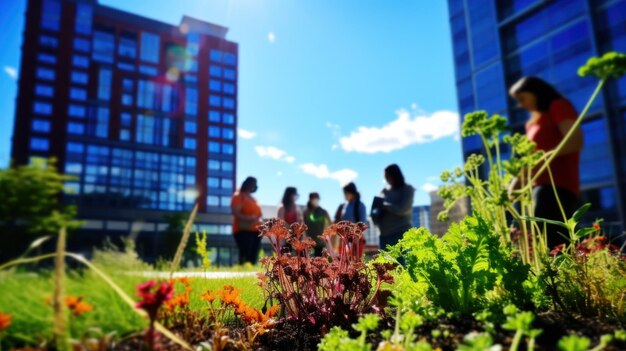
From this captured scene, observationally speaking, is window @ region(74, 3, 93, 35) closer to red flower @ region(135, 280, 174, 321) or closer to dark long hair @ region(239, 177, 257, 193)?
dark long hair @ region(239, 177, 257, 193)

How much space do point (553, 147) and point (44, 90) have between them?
66663 mm

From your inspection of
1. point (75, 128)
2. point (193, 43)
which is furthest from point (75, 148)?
point (193, 43)

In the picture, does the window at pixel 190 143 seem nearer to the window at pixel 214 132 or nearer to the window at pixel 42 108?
the window at pixel 214 132

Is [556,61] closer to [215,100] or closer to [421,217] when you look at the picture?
[421,217]

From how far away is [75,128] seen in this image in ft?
190

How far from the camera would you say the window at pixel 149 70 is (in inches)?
2525

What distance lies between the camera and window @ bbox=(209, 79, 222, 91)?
236 feet

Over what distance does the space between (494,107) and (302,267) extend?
1362 inches

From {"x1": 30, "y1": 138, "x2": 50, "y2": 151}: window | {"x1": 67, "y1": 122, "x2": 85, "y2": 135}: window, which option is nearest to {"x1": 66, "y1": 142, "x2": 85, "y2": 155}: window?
{"x1": 67, "y1": 122, "x2": 85, "y2": 135}: window

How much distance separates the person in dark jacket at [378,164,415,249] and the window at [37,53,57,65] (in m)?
66.2

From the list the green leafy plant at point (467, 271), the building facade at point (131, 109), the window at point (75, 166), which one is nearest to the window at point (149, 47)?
the building facade at point (131, 109)

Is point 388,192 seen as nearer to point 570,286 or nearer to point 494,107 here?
point 570,286

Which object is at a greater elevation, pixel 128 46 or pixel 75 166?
pixel 128 46

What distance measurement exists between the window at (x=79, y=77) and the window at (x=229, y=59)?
2402 centimetres
